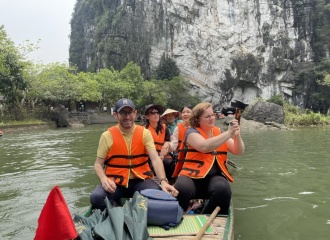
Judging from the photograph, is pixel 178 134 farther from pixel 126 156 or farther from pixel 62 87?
pixel 62 87

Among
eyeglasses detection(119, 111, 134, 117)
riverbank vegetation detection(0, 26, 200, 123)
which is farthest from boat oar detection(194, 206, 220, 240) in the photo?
riverbank vegetation detection(0, 26, 200, 123)

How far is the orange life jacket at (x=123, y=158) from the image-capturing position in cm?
359

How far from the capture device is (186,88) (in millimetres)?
37062

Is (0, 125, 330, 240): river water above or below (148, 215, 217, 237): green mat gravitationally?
below

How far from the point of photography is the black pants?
3369mm

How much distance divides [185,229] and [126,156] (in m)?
1.10

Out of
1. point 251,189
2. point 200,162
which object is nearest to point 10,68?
point 251,189

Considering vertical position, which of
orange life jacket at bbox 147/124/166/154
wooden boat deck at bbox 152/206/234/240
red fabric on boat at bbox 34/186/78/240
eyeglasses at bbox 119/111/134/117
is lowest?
wooden boat deck at bbox 152/206/234/240

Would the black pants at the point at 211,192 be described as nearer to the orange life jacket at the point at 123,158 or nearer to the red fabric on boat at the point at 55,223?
the orange life jacket at the point at 123,158

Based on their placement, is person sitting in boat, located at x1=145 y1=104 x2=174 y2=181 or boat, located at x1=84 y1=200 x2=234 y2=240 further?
person sitting in boat, located at x1=145 y1=104 x2=174 y2=181

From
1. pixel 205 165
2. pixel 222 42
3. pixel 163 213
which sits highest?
pixel 222 42

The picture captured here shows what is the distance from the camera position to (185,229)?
2826 millimetres

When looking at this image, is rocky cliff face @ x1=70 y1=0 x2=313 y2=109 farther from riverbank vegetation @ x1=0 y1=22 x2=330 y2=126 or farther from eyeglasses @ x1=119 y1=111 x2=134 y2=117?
eyeglasses @ x1=119 y1=111 x2=134 y2=117

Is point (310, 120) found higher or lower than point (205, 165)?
lower
